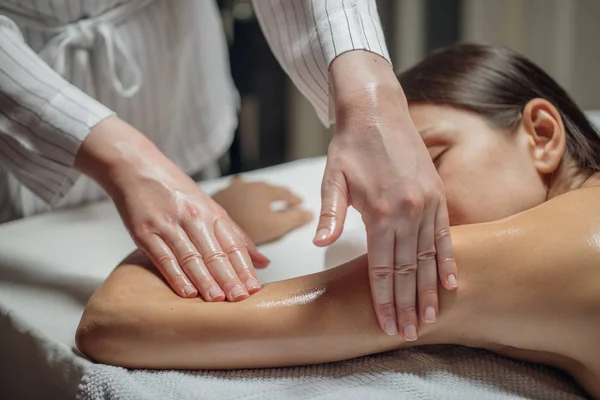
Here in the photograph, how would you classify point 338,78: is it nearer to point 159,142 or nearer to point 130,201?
point 130,201

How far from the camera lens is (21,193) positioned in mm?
1369

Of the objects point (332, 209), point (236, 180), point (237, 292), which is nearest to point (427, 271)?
point (332, 209)

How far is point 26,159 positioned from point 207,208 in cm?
35

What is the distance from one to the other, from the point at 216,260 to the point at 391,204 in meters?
0.25

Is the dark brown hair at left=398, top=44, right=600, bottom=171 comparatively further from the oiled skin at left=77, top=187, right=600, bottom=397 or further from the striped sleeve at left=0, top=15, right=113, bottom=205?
the striped sleeve at left=0, top=15, right=113, bottom=205

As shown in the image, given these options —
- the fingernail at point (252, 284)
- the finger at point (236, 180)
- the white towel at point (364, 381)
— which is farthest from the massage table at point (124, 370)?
the finger at point (236, 180)

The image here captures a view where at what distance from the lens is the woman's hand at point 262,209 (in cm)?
128

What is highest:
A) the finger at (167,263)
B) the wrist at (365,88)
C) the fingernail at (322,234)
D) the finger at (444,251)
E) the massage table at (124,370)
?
the wrist at (365,88)

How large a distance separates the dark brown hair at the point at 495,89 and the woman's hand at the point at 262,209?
0.32 m

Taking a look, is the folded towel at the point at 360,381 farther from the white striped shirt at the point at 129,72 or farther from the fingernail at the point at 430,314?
the white striped shirt at the point at 129,72

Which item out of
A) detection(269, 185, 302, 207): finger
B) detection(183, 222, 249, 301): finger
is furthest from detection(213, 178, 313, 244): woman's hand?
detection(183, 222, 249, 301): finger

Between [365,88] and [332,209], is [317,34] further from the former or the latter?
[332,209]

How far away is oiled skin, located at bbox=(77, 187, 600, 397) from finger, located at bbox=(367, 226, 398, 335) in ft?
0.07

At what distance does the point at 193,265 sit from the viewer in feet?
2.95
